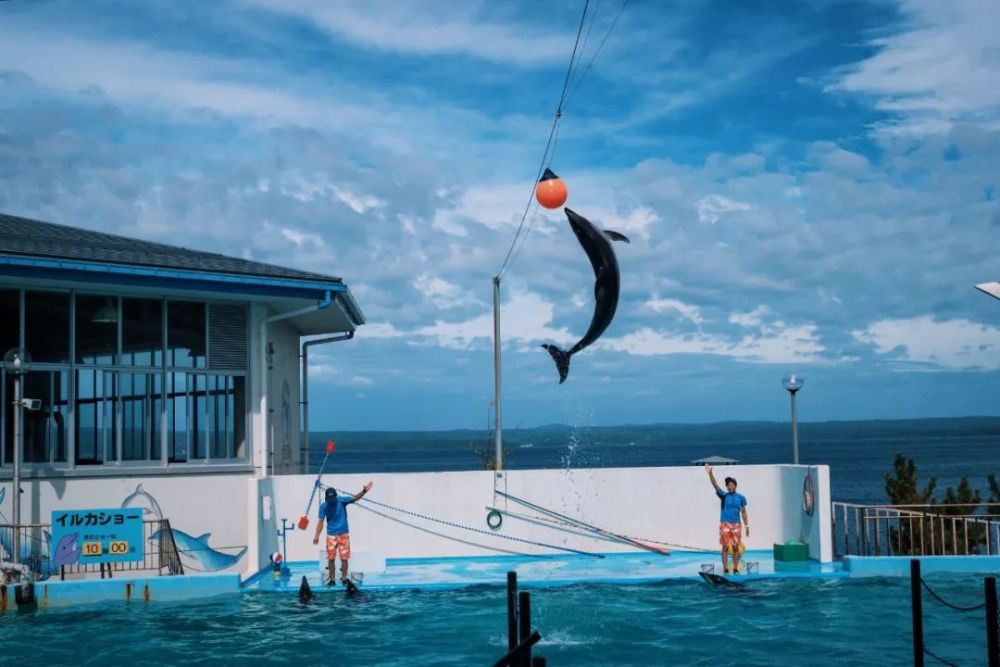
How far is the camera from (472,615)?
1341 centimetres

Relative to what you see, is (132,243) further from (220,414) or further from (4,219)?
(220,414)

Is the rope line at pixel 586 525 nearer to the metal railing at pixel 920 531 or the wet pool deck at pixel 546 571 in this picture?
the wet pool deck at pixel 546 571

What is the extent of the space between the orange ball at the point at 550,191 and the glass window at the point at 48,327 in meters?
7.86

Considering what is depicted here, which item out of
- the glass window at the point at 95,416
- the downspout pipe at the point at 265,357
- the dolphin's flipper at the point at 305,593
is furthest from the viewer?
the downspout pipe at the point at 265,357

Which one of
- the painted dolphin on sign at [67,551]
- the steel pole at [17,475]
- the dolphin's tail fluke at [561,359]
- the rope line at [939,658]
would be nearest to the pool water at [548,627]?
the rope line at [939,658]

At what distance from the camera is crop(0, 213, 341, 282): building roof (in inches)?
580

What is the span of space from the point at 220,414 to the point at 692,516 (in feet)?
24.5

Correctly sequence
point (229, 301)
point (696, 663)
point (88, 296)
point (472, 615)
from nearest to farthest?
point (696, 663)
point (472, 615)
point (88, 296)
point (229, 301)

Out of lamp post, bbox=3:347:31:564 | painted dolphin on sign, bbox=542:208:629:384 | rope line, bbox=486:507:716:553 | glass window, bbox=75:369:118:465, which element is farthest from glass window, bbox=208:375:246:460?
painted dolphin on sign, bbox=542:208:629:384

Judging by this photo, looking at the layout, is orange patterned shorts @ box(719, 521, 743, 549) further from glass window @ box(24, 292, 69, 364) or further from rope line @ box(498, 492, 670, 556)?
glass window @ box(24, 292, 69, 364)

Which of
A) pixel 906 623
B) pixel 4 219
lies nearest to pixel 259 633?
pixel 906 623

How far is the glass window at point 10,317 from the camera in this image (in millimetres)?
14953

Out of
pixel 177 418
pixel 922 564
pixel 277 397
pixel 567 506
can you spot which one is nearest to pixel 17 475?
pixel 177 418

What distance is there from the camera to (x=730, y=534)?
1538 centimetres
